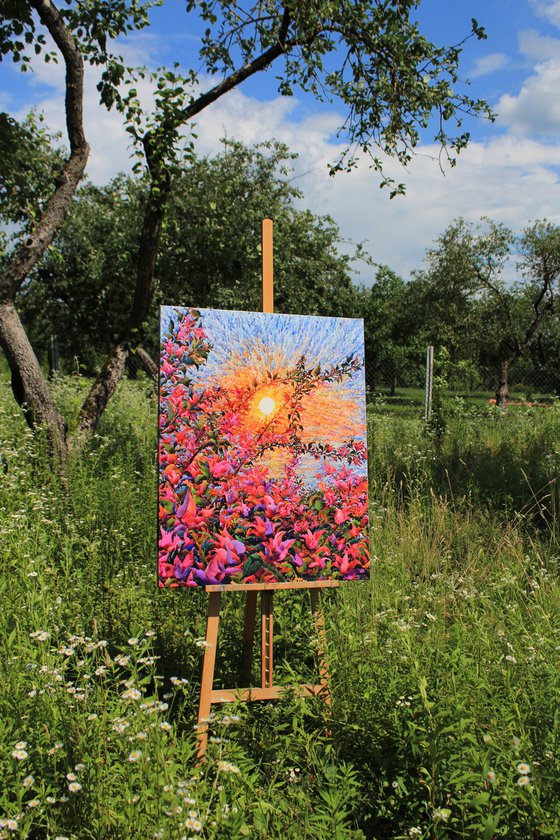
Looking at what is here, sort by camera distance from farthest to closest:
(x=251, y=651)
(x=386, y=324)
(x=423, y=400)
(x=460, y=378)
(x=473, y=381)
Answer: (x=473, y=381) < (x=386, y=324) < (x=460, y=378) < (x=423, y=400) < (x=251, y=651)

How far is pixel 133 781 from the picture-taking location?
2.17m

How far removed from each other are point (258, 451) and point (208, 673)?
1.11 metres

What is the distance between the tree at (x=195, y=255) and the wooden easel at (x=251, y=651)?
15.5 feet

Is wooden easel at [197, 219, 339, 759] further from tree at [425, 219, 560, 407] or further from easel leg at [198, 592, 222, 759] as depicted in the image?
tree at [425, 219, 560, 407]

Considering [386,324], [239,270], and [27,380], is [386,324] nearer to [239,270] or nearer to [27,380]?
[239,270]

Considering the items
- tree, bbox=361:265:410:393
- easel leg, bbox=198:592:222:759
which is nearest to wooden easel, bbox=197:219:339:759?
easel leg, bbox=198:592:222:759

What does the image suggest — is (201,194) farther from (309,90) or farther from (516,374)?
(516,374)

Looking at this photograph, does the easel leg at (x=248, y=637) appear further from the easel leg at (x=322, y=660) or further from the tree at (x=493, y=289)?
the tree at (x=493, y=289)

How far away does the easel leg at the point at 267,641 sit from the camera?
318cm

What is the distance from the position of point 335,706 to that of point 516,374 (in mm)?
31715

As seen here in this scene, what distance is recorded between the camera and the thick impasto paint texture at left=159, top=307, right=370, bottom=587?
337 cm

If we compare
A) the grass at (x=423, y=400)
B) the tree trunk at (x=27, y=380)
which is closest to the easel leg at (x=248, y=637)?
the tree trunk at (x=27, y=380)

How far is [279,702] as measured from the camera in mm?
3203

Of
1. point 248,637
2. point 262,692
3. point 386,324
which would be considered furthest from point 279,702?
point 386,324
